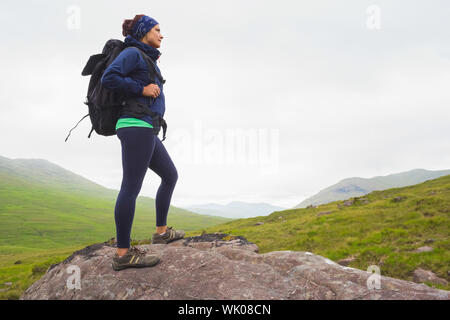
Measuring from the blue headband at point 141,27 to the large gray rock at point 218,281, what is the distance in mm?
4612

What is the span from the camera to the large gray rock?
3.97 m

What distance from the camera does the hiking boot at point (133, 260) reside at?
470cm

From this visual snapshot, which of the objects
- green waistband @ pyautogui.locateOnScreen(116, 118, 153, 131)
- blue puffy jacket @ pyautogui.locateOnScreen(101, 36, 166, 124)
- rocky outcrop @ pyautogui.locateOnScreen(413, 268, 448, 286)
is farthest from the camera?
rocky outcrop @ pyautogui.locateOnScreen(413, 268, 448, 286)

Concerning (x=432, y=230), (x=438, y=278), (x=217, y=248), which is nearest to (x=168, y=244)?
(x=217, y=248)

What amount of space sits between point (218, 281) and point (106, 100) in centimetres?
384

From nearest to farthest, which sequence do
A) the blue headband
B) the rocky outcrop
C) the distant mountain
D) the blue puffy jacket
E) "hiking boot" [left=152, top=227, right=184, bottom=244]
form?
the blue puffy jacket
the blue headband
"hiking boot" [left=152, top=227, right=184, bottom=244]
the rocky outcrop
the distant mountain

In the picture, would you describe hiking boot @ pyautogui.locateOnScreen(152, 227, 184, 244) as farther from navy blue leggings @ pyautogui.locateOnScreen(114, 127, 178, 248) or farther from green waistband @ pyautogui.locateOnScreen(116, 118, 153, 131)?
green waistband @ pyautogui.locateOnScreen(116, 118, 153, 131)

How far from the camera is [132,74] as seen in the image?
4953 mm

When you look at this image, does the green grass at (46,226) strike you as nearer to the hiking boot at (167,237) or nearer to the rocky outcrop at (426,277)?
the hiking boot at (167,237)

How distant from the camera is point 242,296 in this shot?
393 centimetres

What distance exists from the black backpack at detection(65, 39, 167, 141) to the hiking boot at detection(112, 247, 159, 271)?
2.38 meters

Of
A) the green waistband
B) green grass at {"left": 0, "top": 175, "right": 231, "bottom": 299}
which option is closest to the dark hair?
the green waistband
